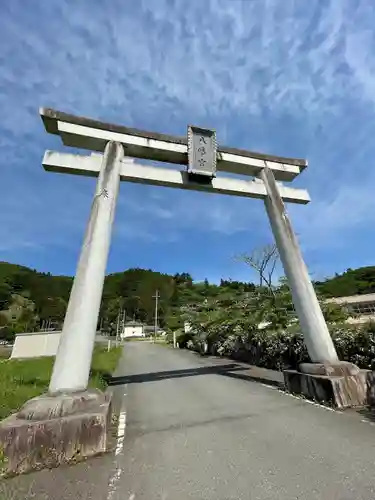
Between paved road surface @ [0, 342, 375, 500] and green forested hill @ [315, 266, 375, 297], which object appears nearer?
paved road surface @ [0, 342, 375, 500]

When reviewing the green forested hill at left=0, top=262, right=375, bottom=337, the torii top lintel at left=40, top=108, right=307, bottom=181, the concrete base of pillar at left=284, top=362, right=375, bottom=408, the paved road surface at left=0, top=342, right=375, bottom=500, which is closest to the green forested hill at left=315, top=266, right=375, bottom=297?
the green forested hill at left=0, top=262, right=375, bottom=337

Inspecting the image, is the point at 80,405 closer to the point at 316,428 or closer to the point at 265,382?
the point at 316,428

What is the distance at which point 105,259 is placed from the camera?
215 inches

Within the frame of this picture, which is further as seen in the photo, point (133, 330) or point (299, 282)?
point (133, 330)

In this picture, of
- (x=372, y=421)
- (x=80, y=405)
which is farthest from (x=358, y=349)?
(x=80, y=405)

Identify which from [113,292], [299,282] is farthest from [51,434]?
[113,292]

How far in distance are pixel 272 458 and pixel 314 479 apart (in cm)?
62

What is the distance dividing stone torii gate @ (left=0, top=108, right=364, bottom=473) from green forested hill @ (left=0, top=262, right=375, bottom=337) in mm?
35850

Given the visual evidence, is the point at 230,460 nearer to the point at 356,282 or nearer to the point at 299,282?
the point at 299,282

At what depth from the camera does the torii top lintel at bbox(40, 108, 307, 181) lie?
20.4 feet

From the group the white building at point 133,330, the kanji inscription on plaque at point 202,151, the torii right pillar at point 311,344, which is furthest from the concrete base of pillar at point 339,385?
the white building at point 133,330

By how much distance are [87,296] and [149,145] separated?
148 inches

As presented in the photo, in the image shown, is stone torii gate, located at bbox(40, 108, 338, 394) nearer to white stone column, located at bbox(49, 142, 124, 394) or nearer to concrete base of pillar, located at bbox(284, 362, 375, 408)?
white stone column, located at bbox(49, 142, 124, 394)

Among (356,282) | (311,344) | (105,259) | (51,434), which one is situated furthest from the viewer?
(356,282)
